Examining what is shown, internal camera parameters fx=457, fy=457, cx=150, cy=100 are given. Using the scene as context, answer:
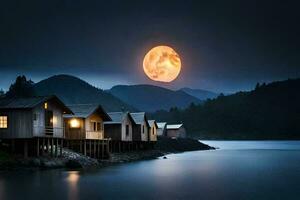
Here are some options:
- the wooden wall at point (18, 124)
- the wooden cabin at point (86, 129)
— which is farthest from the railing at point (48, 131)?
the wooden cabin at point (86, 129)

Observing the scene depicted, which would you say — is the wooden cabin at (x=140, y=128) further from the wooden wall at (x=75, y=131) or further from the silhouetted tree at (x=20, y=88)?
the silhouetted tree at (x=20, y=88)

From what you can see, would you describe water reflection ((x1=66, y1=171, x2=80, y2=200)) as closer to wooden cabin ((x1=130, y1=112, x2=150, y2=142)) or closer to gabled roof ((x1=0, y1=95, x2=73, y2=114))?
gabled roof ((x1=0, y1=95, x2=73, y2=114))

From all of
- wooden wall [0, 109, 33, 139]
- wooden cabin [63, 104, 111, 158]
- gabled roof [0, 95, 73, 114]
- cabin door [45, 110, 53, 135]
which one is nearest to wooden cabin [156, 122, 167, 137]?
wooden cabin [63, 104, 111, 158]

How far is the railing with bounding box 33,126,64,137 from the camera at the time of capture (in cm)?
4664

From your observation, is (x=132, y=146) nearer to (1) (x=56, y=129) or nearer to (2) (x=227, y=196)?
(1) (x=56, y=129)

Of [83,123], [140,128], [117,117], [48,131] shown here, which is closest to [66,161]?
[48,131]

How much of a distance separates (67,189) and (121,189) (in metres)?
3.98

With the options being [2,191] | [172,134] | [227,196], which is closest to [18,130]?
[2,191]

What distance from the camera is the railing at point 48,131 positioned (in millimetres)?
46641

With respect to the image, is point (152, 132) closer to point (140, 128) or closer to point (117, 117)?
point (140, 128)

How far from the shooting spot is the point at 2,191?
3131cm

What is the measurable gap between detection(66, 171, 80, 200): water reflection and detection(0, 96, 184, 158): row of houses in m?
6.25

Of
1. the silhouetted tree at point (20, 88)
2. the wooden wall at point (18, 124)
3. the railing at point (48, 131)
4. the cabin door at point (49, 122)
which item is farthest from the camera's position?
the silhouetted tree at point (20, 88)

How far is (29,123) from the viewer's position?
151 feet
